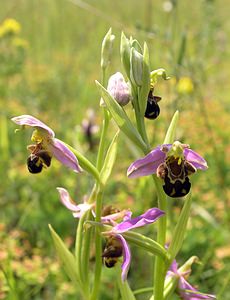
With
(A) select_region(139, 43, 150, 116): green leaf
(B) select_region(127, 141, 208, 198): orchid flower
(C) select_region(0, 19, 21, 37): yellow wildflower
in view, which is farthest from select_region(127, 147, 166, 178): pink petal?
(C) select_region(0, 19, 21, 37): yellow wildflower

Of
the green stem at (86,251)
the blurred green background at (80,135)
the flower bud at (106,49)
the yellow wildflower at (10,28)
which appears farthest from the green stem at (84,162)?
the yellow wildflower at (10,28)

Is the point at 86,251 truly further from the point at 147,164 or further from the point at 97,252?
the point at 147,164

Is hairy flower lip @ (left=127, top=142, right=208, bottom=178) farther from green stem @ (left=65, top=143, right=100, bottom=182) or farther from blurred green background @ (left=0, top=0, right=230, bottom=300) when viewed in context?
blurred green background @ (left=0, top=0, right=230, bottom=300)

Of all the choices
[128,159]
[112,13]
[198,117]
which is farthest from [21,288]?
[112,13]

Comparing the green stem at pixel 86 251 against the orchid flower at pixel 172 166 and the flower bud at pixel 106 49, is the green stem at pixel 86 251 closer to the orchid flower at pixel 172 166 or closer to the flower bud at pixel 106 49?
the orchid flower at pixel 172 166

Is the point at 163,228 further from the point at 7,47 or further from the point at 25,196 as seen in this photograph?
the point at 7,47

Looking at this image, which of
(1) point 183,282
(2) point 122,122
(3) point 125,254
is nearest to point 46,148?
(2) point 122,122
